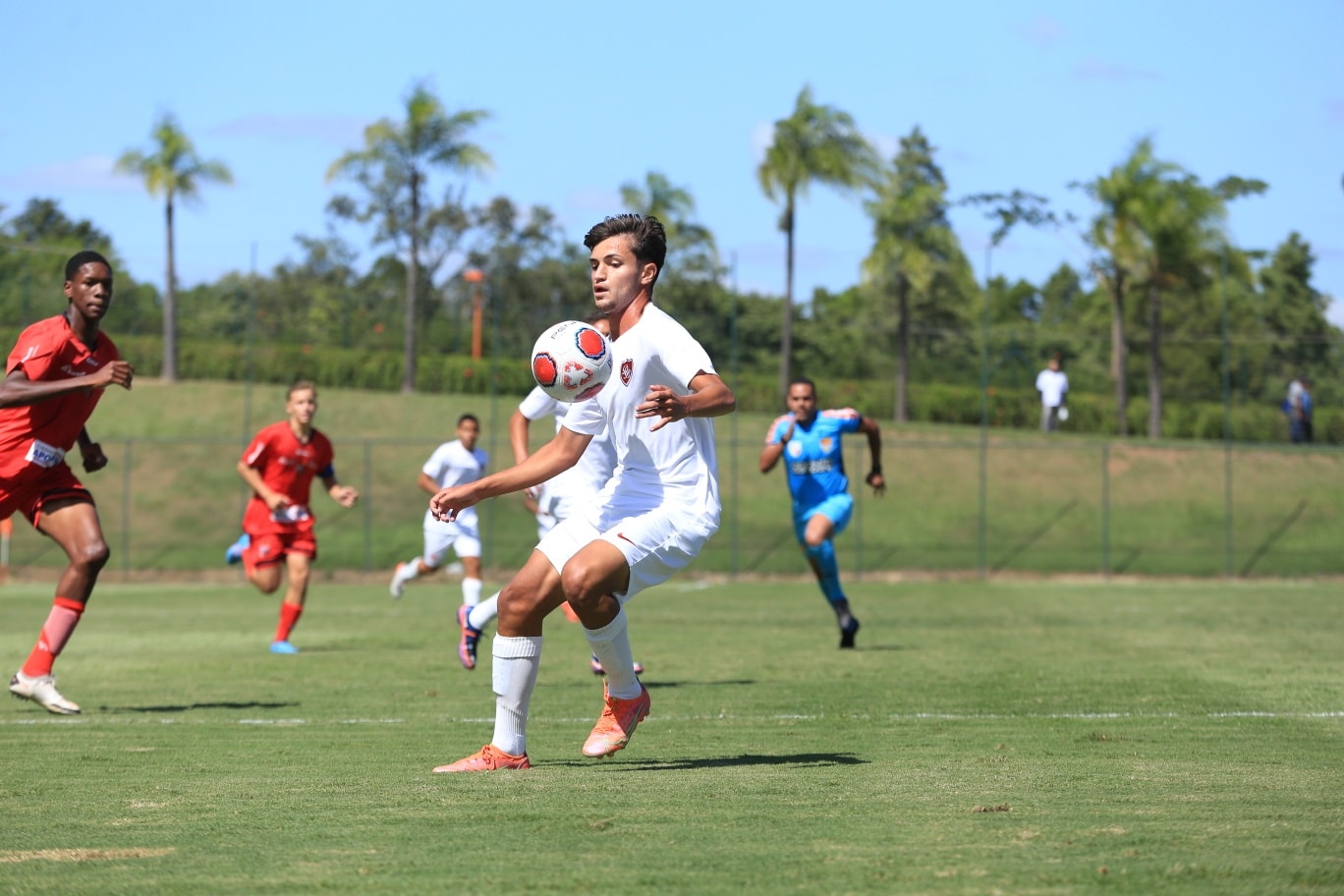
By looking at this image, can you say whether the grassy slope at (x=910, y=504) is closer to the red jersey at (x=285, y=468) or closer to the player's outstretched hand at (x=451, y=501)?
the red jersey at (x=285, y=468)

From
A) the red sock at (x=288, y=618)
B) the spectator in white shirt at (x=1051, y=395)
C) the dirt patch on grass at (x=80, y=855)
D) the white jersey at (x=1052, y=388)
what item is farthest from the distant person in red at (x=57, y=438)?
the white jersey at (x=1052, y=388)

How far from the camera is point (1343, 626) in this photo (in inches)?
610

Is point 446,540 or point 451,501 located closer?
point 451,501

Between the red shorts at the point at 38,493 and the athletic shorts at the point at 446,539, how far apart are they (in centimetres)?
628

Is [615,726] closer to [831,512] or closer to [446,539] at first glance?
[831,512]

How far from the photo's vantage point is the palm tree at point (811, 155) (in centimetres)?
4169

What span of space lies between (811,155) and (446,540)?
28.3m

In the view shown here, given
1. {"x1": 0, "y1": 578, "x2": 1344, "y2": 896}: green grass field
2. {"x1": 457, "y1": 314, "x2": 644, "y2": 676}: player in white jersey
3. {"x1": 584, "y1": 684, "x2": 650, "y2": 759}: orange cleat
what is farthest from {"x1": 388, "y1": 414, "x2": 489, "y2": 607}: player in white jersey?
{"x1": 584, "y1": 684, "x2": 650, "y2": 759}: orange cleat

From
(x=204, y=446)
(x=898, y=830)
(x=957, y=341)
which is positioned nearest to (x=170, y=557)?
(x=204, y=446)

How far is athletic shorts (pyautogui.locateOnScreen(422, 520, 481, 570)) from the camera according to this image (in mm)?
14656

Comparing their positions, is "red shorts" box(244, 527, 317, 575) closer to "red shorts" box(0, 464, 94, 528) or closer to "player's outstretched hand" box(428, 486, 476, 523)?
"red shorts" box(0, 464, 94, 528)

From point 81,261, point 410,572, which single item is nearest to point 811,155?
point 410,572

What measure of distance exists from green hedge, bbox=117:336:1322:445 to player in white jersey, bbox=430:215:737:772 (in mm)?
26980

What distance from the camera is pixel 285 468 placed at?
42.4ft
